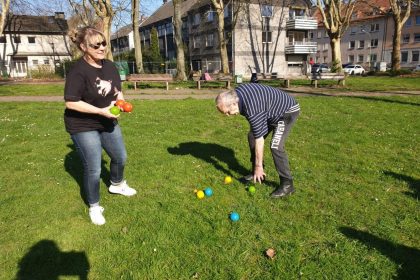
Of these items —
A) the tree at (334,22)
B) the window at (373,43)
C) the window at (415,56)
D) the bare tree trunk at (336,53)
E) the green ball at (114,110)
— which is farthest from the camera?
the window at (373,43)

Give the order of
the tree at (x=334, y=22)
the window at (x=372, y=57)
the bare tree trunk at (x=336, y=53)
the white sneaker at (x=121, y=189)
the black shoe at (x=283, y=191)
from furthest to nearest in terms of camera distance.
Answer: the window at (x=372, y=57), the bare tree trunk at (x=336, y=53), the tree at (x=334, y=22), the white sneaker at (x=121, y=189), the black shoe at (x=283, y=191)

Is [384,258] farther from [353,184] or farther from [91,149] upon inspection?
[91,149]

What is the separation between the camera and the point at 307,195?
16.2ft

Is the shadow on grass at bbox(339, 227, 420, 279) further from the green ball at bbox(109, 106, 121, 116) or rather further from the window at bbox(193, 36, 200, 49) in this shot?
the window at bbox(193, 36, 200, 49)

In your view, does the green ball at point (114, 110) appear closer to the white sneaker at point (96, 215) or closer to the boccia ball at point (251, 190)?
the white sneaker at point (96, 215)

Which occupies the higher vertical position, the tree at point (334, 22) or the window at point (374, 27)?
the window at point (374, 27)

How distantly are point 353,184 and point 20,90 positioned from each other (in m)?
19.9

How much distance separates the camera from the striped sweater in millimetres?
4285

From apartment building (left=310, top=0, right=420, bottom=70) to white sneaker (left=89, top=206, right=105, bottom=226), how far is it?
5643 cm

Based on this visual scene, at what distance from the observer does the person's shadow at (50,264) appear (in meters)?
3.36

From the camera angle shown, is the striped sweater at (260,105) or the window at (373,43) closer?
the striped sweater at (260,105)

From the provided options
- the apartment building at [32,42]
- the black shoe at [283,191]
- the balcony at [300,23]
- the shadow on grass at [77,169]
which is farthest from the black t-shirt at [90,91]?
the apartment building at [32,42]

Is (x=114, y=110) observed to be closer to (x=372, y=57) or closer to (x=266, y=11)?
(x=266, y=11)

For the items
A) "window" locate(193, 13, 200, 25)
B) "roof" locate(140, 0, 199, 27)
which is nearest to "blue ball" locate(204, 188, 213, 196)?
"window" locate(193, 13, 200, 25)
